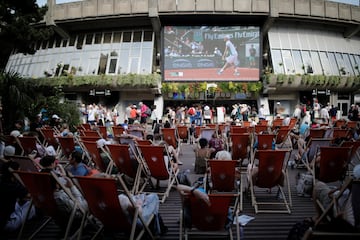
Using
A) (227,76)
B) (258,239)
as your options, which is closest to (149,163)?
(258,239)

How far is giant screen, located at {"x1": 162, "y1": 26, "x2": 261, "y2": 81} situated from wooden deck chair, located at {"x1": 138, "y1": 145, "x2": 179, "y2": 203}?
61.1ft

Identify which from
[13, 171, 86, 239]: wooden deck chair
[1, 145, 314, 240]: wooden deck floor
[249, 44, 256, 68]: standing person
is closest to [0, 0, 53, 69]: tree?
[1, 145, 314, 240]: wooden deck floor

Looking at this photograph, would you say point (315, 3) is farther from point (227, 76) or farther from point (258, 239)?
point (258, 239)

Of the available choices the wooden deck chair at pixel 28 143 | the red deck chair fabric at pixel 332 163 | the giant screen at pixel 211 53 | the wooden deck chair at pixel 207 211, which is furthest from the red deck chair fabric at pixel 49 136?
the giant screen at pixel 211 53

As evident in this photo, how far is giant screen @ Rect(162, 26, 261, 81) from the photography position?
23.9 meters

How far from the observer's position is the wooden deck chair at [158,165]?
5.33 m

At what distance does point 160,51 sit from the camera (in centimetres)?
2470

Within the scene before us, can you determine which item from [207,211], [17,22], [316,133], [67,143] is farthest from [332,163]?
[17,22]

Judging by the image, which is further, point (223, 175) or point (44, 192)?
point (223, 175)

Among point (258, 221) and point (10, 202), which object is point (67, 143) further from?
point (258, 221)

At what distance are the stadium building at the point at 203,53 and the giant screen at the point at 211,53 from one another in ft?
0.24

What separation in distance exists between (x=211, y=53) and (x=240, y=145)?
17375 millimetres

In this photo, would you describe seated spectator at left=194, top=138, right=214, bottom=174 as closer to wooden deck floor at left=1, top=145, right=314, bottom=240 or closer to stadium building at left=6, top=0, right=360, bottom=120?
wooden deck floor at left=1, top=145, right=314, bottom=240

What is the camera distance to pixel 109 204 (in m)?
3.30
